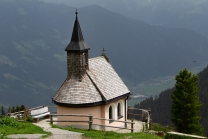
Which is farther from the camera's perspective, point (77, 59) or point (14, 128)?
point (77, 59)

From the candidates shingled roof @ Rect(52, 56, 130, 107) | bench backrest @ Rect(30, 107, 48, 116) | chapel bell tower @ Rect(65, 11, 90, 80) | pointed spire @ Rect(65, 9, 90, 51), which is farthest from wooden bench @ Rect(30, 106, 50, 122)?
pointed spire @ Rect(65, 9, 90, 51)

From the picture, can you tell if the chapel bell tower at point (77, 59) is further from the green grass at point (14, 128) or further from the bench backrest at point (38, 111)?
the green grass at point (14, 128)

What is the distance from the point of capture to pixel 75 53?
1251 inches

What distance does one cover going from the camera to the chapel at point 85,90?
30.2m

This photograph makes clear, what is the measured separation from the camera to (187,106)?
41.1 metres

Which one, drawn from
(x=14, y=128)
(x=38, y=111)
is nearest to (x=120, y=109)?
(x=38, y=111)

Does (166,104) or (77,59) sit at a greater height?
(77,59)

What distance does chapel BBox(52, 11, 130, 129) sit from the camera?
30234mm

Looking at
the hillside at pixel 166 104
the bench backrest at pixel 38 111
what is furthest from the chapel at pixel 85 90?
the hillside at pixel 166 104

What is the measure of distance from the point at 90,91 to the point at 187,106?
1470 centimetres

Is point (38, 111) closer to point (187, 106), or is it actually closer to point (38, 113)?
point (38, 113)

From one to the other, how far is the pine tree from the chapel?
991 centimetres

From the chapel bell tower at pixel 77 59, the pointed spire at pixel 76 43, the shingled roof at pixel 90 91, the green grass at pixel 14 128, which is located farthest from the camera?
the pointed spire at pixel 76 43

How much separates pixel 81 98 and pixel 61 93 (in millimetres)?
1995
